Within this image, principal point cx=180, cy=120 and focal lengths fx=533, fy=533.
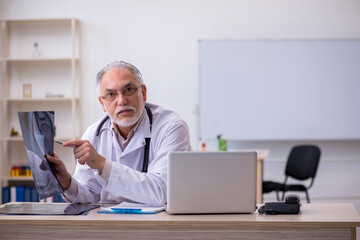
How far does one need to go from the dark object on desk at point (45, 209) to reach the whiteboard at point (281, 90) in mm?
3962

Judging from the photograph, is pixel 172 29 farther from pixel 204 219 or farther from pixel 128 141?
pixel 204 219

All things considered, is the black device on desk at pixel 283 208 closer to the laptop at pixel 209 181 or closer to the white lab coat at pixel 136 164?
the laptop at pixel 209 181

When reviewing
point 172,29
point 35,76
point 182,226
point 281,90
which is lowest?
point 182,226

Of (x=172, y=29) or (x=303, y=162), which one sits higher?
(x=172, y=29)

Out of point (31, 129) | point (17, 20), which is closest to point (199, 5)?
point (17, 20)

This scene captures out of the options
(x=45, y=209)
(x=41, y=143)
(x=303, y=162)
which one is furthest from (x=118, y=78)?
(x=303, y=162)

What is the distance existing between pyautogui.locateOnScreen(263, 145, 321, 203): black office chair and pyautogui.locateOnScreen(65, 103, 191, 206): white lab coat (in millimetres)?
3044

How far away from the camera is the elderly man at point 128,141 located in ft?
7.63

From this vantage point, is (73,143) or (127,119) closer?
(73,143)

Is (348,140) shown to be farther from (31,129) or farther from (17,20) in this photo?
(31,129)

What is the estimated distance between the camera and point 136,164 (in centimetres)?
255

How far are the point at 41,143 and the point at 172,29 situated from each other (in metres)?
4.40

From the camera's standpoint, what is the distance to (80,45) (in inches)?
249

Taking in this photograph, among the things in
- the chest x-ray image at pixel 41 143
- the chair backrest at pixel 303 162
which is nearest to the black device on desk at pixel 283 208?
the chest x-ray image at pixel 41 143
